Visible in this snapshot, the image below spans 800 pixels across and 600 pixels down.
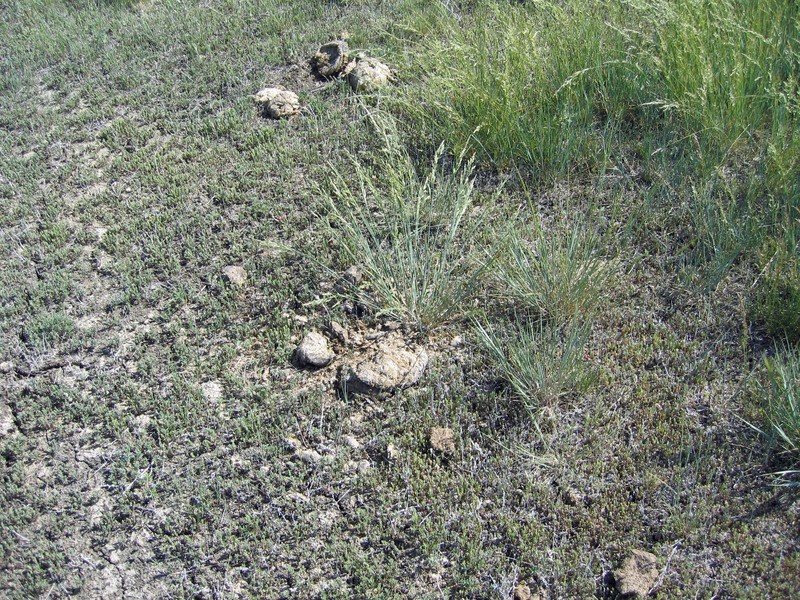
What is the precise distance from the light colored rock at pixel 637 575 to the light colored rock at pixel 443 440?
2.81ft

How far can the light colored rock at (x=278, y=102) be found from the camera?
4.92 meters

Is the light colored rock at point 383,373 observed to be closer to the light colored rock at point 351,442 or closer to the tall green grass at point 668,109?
the light colored rock at point 351,442

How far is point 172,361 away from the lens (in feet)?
11.5

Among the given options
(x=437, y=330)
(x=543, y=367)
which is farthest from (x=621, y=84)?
(x=543, y=367)

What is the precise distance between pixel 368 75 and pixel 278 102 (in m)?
0.73

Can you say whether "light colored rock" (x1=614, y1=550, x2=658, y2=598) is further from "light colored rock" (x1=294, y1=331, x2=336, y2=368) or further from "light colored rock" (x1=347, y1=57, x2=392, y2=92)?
"light colored rock" (x1=347, y1=57, x2=392, y2=92)

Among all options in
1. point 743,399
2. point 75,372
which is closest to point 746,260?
point 743,399

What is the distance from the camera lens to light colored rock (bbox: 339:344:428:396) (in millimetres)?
3213

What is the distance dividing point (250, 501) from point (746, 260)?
2.82 meters

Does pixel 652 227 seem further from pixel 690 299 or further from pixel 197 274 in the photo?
pixel 197 274

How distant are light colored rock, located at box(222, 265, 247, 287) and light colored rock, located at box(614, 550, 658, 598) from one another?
2.51 meters

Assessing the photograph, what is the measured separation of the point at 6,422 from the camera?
3322mm

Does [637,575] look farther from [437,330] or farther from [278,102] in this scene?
[278,102]

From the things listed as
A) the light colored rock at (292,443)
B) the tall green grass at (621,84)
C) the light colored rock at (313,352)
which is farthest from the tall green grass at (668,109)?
the light colored rock at (292,443)
